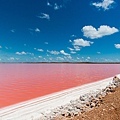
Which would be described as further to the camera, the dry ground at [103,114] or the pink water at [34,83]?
the pink water at [34,83]

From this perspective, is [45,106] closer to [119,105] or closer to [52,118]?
[52,118]

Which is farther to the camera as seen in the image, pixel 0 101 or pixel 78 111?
pixel 0 101

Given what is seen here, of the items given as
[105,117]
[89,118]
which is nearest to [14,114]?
[89,118]

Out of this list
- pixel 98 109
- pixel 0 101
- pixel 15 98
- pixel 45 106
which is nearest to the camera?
Answer: pixel 98 109

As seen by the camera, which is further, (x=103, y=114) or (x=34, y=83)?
(x=34, y=83)

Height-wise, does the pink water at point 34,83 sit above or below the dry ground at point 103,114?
above

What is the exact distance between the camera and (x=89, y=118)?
17.8ft

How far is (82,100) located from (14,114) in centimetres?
257

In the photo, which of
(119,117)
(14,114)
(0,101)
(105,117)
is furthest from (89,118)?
(0,101)

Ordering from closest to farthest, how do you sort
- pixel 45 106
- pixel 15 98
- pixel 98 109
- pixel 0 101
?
1. pixel 98 109
2. pixel 45 106
3. pixel 0 101
4. pixel 15 98

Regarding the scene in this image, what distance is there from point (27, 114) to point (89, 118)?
2052 millimetres

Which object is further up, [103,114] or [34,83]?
[34,83]

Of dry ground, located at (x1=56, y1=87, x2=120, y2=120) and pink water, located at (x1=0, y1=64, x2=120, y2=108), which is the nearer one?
dry ground, located at (x1=56, y1=87, x2=120, y2=120)

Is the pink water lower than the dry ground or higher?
higher
